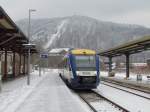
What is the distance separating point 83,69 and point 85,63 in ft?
1.70

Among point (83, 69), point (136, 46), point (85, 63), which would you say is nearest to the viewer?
point (83, 69)

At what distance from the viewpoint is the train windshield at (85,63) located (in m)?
24.0

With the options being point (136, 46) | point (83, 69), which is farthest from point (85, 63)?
point (136, 46)

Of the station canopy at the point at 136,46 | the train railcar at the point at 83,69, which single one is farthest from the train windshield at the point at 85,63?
the station canopy at the point at 136,46

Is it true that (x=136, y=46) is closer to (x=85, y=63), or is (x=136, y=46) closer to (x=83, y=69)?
(x=85, y=63)

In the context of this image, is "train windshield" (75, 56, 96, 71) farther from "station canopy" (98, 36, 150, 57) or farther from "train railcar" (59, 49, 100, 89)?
"station canopy" (98, 36, 150, 57)

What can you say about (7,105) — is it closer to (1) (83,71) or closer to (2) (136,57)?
(1) (83,71)

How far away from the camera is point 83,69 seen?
23.9 meters

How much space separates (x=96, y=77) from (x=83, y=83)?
35.6 inches

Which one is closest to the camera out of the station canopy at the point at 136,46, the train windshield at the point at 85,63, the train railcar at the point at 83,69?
the train railcar at the point at 83,69

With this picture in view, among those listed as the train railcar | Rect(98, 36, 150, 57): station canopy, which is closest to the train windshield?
the train railcar

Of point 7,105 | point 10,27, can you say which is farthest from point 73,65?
point 7,105

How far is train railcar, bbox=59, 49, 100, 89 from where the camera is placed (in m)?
23.5

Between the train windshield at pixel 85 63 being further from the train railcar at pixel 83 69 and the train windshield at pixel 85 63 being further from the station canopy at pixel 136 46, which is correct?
the station canopy at pixel 136 46
